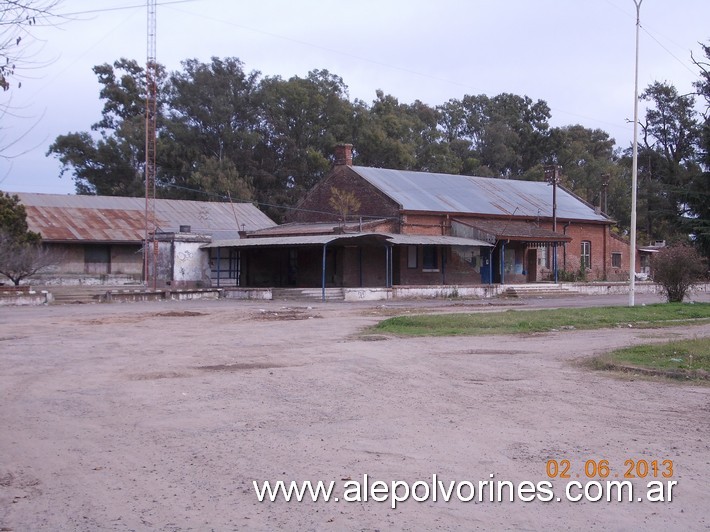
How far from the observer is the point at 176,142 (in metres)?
68.2

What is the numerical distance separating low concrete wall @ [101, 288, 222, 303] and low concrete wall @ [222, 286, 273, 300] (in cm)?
39

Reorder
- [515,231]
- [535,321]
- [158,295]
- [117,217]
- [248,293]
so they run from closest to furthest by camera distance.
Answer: [535,321] → [158,295] → [248,293] → [515,231] → [117,217]

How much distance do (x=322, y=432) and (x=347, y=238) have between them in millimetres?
27021

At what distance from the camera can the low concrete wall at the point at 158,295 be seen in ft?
112

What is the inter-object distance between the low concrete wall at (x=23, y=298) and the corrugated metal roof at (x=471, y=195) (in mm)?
18538

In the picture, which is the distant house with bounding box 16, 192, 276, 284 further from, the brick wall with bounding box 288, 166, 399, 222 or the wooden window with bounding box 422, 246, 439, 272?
the wooden window with bounding box 422, 246, 439, 272

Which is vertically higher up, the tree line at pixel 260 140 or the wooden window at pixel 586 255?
the tree line at pixel 260 140

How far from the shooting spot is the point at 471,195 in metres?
48.5

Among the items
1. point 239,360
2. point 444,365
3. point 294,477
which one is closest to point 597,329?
point 444,365

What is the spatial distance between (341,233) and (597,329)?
1913 centimetres

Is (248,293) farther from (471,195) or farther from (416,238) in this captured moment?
(471,195)

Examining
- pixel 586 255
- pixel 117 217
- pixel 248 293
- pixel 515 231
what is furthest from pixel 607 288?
pixel 117 217

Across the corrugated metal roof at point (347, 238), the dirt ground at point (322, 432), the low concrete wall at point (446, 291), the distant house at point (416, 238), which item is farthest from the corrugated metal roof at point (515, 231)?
the dirt ground at point (322, 432)

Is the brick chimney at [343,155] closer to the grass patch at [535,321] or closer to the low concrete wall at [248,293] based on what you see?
the low concrete wall at [248,293]
